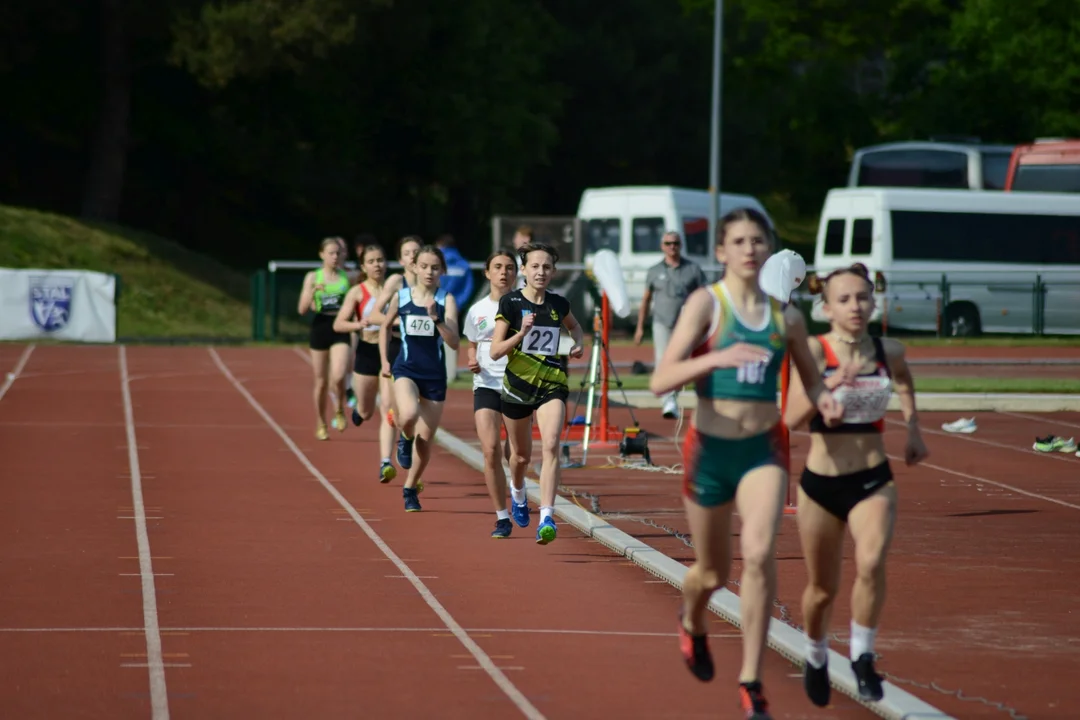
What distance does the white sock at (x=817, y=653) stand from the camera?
23.1 feet

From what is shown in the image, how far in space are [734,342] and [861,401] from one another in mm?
614

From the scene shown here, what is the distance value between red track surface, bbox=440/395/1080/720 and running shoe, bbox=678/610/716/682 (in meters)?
0.88

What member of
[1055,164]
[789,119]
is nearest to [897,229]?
[1055,164]

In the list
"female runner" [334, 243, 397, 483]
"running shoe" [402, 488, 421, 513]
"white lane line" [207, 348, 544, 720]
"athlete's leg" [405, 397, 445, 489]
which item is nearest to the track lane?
"white lane line" [207, 348, 544, 720]

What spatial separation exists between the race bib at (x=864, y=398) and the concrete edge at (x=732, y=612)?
1.05 m

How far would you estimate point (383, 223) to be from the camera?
55281 mm

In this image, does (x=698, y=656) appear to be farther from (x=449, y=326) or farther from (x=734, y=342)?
(x=449, y=326)

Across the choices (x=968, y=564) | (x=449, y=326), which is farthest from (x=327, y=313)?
(x=968, y=564)

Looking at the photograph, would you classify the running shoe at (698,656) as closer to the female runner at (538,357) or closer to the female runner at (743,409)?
the female runner at (743,409)

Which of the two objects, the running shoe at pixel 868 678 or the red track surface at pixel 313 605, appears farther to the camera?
the red track surface at pixel 313 605

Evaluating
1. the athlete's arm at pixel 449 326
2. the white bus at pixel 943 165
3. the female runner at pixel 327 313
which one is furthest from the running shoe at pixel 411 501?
the white bus at pixel 943 165

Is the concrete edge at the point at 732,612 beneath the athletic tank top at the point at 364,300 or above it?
beneath

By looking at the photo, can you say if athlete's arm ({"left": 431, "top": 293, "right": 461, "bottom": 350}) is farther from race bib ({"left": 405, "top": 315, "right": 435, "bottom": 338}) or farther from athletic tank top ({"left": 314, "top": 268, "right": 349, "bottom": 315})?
athletic tank top ({"left": 314, "top": 268, "right": 349, "bottom": 315})

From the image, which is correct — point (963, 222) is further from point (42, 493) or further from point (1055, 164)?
point (42, 493)
